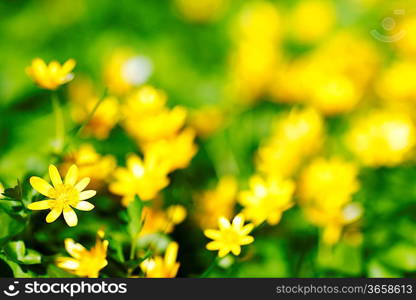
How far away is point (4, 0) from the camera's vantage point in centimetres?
213

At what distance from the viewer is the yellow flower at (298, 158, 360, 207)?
48.5 inches

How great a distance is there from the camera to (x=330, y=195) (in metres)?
1.24

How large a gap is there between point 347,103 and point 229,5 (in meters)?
0.93

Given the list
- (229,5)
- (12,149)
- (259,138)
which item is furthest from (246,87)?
(12,149)

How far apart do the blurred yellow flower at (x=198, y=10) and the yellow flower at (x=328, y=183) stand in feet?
3.38

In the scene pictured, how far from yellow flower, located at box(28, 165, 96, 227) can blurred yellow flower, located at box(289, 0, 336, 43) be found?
5.02 ft

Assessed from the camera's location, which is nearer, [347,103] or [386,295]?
[386,295]

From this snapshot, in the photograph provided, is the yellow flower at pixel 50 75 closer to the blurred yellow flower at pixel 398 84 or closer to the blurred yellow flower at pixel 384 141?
the blurred yellow flower at pixel 384 141

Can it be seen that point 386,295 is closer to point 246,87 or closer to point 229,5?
point 246,87

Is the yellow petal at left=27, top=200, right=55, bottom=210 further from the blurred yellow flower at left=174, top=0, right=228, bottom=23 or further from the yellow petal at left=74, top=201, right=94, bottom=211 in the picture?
the blurred yellow flower at left=174, top=0, right=228, bottom=23

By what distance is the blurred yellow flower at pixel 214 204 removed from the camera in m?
1.27

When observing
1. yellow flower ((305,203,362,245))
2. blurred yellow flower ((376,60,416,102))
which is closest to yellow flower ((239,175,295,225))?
yellow flower ((305,203,362,245))

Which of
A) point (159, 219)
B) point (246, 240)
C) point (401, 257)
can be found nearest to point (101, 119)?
point (159, 219)

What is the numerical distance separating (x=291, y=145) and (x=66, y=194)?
29.1 inches
